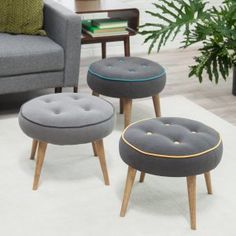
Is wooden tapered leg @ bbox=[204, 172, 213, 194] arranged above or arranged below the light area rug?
above

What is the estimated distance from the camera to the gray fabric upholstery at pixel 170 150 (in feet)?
7.18

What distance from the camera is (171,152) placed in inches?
86.7

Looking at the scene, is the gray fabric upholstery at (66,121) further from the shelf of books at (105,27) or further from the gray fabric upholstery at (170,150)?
the shelf of books at (105,27)

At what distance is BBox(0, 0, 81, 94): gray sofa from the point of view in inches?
133

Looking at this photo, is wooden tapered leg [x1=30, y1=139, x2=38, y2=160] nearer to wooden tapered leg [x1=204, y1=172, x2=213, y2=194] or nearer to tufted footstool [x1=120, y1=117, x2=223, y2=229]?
tufted footstool [x1=120, y1=117, x2=223, y2=229]

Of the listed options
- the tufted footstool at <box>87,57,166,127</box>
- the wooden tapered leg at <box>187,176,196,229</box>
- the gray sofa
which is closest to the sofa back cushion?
the gray sofa

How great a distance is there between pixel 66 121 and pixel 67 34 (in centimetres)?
115

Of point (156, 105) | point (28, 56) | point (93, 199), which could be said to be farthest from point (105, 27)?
point (93, 199)

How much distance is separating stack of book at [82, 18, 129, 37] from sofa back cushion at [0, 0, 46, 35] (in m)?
0.41

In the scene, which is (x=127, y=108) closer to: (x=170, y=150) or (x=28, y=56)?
(x=28, y=56)

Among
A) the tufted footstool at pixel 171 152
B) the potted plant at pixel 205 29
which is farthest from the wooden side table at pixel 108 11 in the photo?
the tufted footstool at pixel 171 152

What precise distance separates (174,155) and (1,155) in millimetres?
1213

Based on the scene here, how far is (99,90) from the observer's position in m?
3.19

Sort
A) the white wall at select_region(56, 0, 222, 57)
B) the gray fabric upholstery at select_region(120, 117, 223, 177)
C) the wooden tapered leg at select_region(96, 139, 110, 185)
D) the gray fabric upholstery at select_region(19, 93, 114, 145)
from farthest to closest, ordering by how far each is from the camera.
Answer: the white wall at select_region(56, 0, 222, 57) < the wooden tapered leg at select_region(96, 139, 110, 185) < the gray fabric upholstery at select_region(19, 93, 114, 145) < the gray fabric upholstery at select_region(120, 117, 223, 177)
